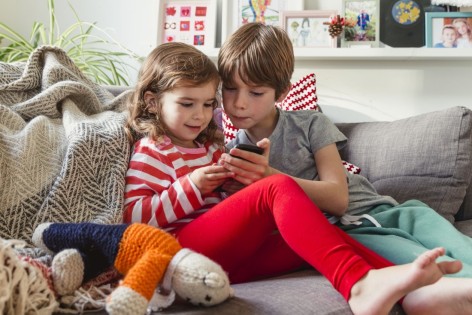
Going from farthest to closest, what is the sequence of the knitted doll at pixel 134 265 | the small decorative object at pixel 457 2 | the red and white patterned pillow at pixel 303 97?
the small decorative object at pixel 457 2, the red and white patterned pillow at pixel 303 97, the knitted doll at pixel 134 265

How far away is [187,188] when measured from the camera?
49.6 inches

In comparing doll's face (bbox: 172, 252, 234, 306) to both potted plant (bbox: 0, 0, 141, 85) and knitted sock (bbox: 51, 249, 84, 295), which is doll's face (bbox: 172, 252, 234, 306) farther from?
potted plant (bbox: 0, 0, 141, 85)

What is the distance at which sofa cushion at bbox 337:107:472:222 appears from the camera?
165cm

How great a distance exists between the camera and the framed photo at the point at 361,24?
2.38 m

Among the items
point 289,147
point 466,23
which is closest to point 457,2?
point 466,23

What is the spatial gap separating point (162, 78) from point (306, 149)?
41cm

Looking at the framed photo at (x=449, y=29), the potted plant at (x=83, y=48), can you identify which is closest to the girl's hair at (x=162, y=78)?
the potted plant at (x=83, y=48)

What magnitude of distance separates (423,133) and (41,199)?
3.48 ft

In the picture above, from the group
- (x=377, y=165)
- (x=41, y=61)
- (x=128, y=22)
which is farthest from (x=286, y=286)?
(x=128, y=22)

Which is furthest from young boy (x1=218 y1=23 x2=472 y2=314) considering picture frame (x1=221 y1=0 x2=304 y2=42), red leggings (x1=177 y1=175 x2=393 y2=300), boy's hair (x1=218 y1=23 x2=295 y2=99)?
picture frame (x1=221 y1=0 x2=304 y2=42)

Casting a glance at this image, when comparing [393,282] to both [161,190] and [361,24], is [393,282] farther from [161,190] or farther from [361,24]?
[361,24]

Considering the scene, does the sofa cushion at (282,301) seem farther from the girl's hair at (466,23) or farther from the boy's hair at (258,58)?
the girl's hair at (466,23)

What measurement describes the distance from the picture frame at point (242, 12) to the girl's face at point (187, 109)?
3.67 ft

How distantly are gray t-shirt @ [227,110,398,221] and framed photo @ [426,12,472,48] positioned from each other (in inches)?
39.0
